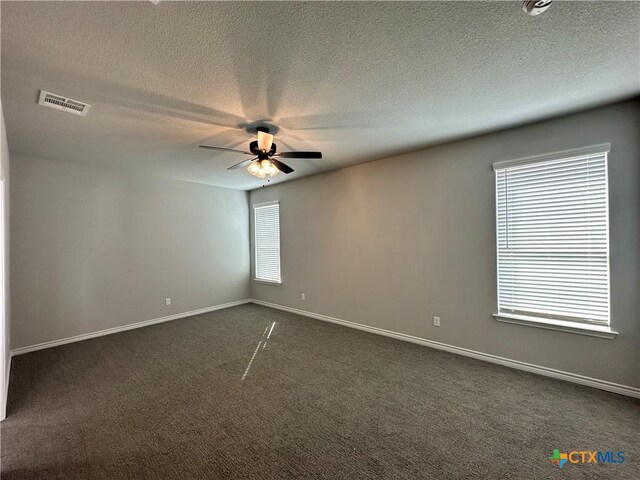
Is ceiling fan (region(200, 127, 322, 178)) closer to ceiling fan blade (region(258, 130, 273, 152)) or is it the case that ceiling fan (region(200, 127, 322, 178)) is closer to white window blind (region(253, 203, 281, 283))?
ceiling fan blade (region(258, 130, 273, 152))

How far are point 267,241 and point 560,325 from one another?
15.8ft

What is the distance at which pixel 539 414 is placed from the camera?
2.25 meters

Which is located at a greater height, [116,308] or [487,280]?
[487,280]

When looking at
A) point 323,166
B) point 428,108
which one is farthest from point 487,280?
point 323,166

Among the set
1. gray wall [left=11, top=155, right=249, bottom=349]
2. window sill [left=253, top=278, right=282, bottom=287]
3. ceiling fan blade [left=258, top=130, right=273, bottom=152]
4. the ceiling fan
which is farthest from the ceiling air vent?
window sill [left=253, top=278, right=282, bottom=287]

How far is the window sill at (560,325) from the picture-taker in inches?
100

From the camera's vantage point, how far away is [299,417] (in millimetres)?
2258

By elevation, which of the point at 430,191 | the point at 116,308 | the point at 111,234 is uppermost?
the point at 430,191

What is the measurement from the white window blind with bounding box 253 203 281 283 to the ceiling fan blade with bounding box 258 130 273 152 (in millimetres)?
2912

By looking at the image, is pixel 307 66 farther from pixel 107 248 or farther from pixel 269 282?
pixel 269 282

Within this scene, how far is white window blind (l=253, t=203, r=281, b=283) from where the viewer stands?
575 cm

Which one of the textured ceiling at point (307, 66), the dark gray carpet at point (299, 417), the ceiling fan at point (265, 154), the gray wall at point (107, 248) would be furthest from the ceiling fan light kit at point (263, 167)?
the gray wall at point (107, 248)

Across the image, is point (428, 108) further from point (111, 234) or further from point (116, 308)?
point (116, 308)

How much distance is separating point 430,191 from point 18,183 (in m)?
5.38
